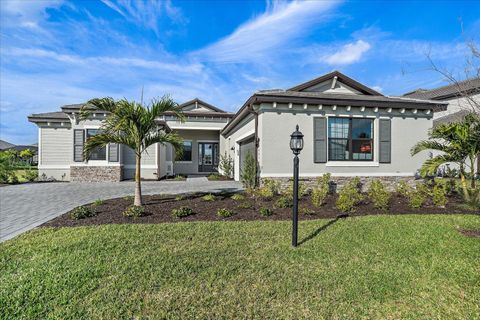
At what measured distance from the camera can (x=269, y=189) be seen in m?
8.31

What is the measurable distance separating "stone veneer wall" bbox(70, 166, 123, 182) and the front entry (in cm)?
846

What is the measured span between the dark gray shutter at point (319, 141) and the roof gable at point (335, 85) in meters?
2.36

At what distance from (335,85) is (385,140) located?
133 inches

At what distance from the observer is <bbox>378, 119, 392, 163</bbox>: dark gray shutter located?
1016cm

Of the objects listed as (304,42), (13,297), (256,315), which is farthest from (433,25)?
(13,297)

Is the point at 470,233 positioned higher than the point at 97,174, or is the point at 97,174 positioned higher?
the point at 97,174

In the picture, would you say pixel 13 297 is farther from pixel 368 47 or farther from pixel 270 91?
pixel 368 47

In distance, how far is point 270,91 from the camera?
9766 mm

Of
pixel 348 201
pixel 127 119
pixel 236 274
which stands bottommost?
pixel 236 274

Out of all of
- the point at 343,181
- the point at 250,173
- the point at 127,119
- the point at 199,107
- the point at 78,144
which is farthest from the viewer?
the point at 199,107

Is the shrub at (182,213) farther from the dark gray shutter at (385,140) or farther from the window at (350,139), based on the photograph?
the dark gray shutter at (385,140)

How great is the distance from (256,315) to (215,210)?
4162 mm

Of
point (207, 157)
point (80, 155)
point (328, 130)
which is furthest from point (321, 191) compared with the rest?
point (207, 157)

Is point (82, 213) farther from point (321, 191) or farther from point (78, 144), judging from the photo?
point (78, 144)
